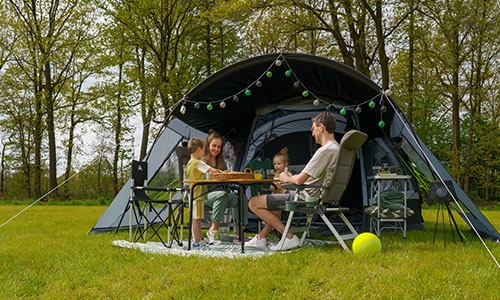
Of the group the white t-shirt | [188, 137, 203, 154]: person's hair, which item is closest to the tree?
[188, 137, 203, 154]: person's hair

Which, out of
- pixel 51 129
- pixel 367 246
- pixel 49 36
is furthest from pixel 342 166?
pixel 49 36

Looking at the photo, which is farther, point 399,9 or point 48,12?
point 48,12

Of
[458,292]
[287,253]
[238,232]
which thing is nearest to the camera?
[458,292]

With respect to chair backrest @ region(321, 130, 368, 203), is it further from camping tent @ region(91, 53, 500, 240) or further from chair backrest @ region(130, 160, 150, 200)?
chair backrest @ region(130, 160, 150, 200)

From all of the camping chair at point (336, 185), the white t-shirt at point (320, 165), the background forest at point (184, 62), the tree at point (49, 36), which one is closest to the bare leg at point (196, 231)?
the camping chair at point (336, 185)

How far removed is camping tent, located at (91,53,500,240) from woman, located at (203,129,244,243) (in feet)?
2.39

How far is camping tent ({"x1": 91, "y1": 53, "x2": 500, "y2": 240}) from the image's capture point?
204 inches

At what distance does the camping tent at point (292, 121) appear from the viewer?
5188mm

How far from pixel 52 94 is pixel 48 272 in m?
13.8

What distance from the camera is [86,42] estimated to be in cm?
1588

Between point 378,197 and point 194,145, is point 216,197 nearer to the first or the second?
point 194,145

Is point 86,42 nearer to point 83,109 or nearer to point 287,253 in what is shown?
point 83,109

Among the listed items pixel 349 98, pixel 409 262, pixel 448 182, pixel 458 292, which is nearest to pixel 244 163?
pixel 349 98

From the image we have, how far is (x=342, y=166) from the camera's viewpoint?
4.00 metres
